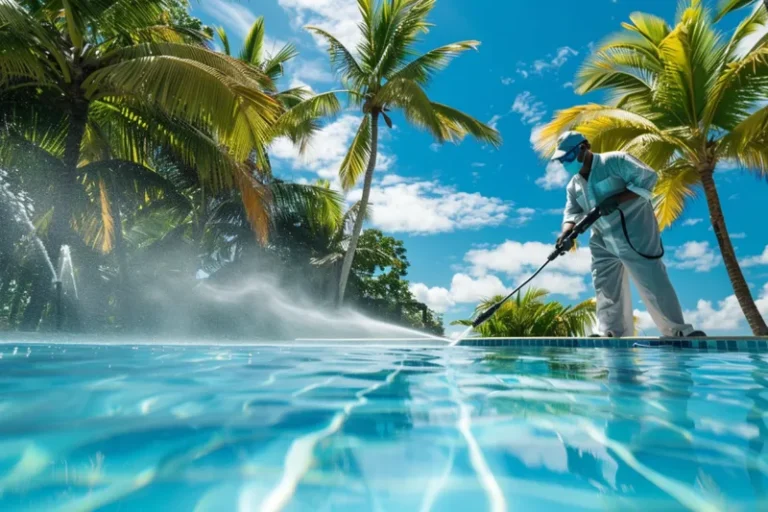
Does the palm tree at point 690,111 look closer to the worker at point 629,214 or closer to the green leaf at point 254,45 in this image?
the worker at point 629,214

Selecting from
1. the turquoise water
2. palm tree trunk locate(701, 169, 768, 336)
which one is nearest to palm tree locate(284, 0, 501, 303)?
palm tree trunk locate(701, 169, 768, 336)

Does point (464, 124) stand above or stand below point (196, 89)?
above

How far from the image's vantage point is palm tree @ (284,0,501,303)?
12.3 metres

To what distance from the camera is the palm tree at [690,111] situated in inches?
351

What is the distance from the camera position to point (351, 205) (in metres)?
16.8

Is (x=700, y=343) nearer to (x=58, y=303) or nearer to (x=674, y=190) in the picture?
(x=674, y=190)

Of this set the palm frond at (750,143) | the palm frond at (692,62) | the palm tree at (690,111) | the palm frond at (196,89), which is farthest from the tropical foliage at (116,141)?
the palm frond at (750,143)

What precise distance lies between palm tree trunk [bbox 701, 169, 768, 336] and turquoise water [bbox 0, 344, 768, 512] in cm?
797

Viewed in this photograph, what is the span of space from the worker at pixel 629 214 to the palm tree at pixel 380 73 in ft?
24.1

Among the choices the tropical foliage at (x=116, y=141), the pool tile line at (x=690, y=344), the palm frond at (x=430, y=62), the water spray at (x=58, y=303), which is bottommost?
the pool tile line at (x=690, y=344)

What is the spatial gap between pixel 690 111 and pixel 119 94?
1038 centimetres

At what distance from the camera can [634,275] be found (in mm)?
5008

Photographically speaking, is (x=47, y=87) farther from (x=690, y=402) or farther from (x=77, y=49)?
(x=690, y=402)

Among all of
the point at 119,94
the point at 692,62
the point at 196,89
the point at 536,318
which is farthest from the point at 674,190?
the point at 119,94
